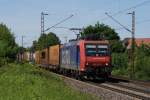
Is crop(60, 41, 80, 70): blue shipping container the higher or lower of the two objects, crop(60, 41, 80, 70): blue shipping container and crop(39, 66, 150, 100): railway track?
the higher

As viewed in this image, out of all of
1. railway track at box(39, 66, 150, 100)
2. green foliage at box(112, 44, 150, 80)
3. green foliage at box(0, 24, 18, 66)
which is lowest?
railway track at box(39, 66, 150, 100)

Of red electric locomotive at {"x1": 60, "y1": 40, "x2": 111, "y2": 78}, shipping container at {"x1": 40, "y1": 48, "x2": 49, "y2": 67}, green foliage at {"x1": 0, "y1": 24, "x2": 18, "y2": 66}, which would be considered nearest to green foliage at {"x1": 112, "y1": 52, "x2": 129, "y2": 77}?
shipping container at {"x1": 40, "y1": 48, "x2": 49, "y2": 67}

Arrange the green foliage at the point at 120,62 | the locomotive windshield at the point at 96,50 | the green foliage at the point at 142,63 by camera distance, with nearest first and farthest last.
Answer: the locomotive windshield at the point at 96,50, the green foliage at the point at 142,63, the green foliage at the point at 120,62

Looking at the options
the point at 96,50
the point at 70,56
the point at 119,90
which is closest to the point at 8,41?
the point at 70,56

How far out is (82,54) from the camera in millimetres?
38469

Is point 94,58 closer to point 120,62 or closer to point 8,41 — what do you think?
point 120,62

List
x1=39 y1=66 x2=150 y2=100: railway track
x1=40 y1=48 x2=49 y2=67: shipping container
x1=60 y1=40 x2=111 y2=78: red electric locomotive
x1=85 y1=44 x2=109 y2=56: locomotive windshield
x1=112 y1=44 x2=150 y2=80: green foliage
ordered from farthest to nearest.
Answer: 1. x1=40 y1=48 x2=49 y2=67: shipping container
2. x1=112 y1=44 x2=150 y2=80: green foliage
3. x1=85 y1=44 x2=109 y2=56: locomotive windshield
4. x1=60 y1=40 x2=111 y2=78: red electric locomotive
5. x1=39 y1=66 x2=150 y2=100: railway track

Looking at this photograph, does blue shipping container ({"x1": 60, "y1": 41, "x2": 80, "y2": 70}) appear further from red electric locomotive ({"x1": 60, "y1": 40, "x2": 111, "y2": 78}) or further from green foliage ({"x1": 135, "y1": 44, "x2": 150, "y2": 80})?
green foliage ({"x1": 135, "y1": 44, "x2": 150, "y2": 80})

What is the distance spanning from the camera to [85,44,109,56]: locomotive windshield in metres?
38.5

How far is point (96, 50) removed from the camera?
38.6 m

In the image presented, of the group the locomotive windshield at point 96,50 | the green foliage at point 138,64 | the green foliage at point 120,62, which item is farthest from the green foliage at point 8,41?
the locomotive windshield at point 96,50

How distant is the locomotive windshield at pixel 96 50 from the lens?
38.5 metres

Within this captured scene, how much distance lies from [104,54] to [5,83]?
17317 millimetres

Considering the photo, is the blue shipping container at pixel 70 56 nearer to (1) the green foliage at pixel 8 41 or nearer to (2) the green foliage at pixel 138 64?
(2) the green foliage at pixel 138 64
